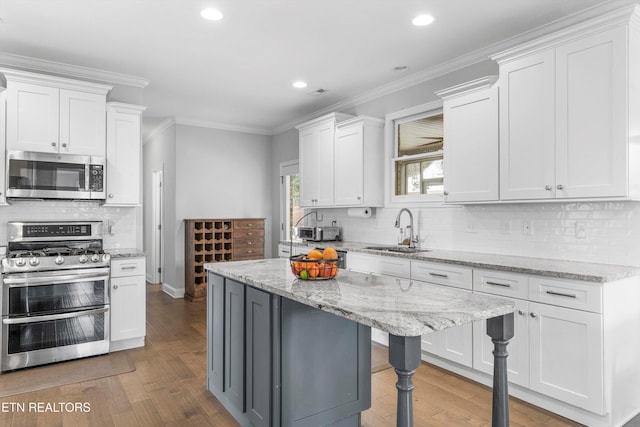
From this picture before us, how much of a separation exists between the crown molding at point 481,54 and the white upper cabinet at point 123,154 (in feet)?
8.10

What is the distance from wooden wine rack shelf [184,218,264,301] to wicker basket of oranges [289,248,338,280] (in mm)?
4001

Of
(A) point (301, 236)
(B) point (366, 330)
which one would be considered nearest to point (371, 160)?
(A) point (301, 236)

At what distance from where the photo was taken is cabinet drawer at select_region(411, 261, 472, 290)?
304 centimetres

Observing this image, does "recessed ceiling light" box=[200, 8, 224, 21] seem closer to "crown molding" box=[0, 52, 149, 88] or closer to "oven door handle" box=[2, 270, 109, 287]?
"crown molding" box=[0, 52, 149, 88]

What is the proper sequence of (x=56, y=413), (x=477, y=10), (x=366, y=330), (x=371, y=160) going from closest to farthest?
(x=366, y=330)
(x=56, y=413)
(x=477, y=10)
(x=371, y=160)

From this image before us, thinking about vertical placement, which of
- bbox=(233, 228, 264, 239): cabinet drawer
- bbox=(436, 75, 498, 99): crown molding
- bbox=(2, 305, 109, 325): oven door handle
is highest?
bbox=(436, 75, 498, 99): crown molding

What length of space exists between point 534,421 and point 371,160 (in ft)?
9.39

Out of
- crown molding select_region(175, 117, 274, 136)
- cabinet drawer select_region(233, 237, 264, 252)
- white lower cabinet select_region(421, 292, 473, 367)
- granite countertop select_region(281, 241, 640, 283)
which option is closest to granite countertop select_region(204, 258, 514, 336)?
granite countertop select_region(281, 241, 640, 283)

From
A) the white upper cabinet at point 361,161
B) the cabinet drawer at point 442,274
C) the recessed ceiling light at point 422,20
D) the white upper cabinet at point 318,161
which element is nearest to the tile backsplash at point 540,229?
the white upper cabinet at point 361,161

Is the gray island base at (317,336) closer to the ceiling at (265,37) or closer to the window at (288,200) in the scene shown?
the ceiling at (265,37)

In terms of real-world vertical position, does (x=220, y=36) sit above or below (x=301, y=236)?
above

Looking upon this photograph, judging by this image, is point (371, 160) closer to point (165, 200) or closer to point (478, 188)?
point (478, 188)

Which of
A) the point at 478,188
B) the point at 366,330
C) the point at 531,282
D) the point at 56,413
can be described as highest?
the point at 478,188

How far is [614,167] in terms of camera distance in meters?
2.49
